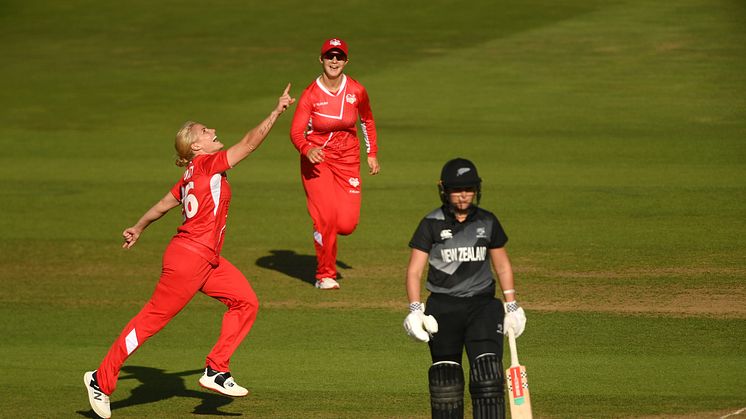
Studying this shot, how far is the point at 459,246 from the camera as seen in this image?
8.30 meters

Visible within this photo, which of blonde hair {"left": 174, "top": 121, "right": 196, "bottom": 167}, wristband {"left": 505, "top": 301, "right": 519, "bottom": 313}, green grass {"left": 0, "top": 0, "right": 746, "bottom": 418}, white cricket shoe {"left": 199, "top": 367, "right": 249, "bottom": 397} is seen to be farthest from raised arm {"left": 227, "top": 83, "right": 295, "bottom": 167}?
wristband {"left": 505, "top": 301, "right": 519, "bottom": 313}

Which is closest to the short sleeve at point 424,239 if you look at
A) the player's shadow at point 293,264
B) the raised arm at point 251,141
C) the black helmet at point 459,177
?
the black helmet at point 459,177

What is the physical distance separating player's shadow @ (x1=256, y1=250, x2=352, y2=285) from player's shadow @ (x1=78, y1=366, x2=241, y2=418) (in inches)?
136

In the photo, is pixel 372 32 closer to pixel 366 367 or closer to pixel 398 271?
pixel 398 271

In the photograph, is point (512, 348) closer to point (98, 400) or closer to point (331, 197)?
point (98, 400)

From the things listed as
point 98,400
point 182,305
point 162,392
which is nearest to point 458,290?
point 182,305

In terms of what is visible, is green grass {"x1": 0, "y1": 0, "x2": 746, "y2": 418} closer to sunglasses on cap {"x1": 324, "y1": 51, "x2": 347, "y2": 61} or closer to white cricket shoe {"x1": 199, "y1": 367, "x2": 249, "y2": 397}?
white cricket shoe {"x1": 199, "y1": 367, "x2": 249, "y2": 397}

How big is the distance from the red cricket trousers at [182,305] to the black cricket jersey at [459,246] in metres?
2.02

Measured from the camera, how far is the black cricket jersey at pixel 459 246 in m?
8.31

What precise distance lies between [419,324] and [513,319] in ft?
2.11

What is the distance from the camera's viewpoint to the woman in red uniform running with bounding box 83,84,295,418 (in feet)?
31.1

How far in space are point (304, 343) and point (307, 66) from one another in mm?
17534

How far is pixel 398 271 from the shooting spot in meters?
14.6

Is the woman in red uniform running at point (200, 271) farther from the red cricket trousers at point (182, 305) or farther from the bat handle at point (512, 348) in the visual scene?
the bat handle at point (512, 348)
